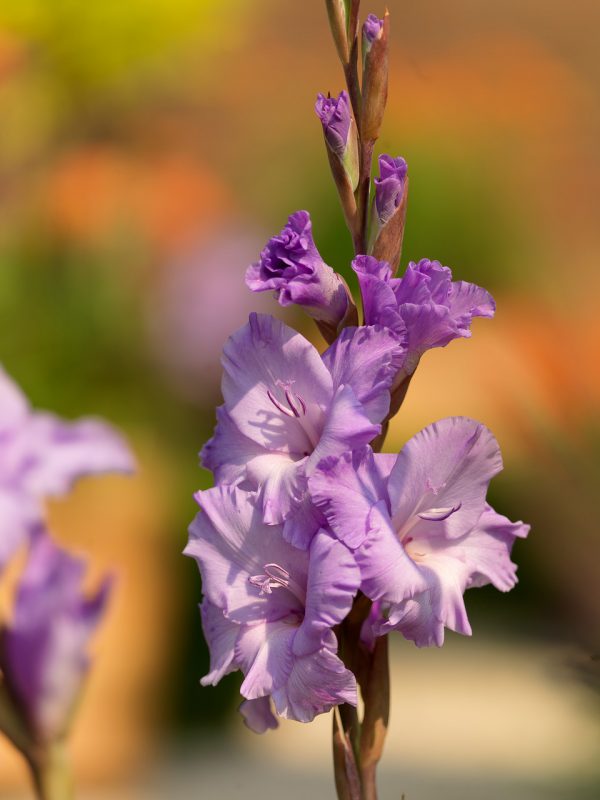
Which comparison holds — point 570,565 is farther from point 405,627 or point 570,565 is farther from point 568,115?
point 568,115

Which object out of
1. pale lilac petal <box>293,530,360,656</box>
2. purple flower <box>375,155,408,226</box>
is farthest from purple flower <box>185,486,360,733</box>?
purple flower <box>375,155,408,226</box>

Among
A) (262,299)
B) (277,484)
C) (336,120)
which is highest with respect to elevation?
(336,120)

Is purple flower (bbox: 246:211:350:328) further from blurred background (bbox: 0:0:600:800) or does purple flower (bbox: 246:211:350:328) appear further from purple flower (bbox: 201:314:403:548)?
blurred background (bbox: 0:0:600:800)

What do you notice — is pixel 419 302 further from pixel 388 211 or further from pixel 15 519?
pixel 15 519

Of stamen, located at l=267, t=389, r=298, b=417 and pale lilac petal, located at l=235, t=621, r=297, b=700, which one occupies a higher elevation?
stamen, located at l=267, t=389, r=298, b=417

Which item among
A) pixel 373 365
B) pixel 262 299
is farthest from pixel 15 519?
pixel 262 299

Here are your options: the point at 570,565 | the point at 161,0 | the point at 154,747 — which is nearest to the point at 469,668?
the point at 154,747
